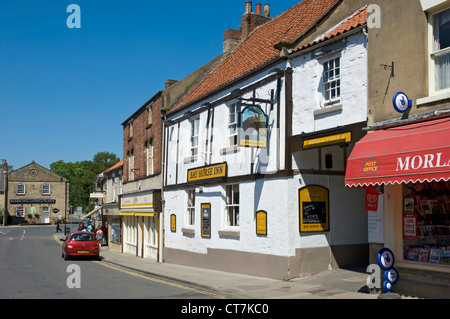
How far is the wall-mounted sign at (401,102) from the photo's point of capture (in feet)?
32.4

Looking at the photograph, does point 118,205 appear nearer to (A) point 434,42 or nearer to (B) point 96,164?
(A) point 434,42

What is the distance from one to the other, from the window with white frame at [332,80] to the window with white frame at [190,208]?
9.26 m

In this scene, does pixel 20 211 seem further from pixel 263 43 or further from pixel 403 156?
pixel 403 156

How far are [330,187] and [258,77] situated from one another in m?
4.61

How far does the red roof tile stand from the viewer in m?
16.9

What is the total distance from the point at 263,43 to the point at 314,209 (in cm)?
856

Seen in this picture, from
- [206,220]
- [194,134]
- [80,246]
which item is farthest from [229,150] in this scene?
[80,246]

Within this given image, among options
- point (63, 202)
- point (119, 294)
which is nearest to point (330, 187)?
point (119, 294)

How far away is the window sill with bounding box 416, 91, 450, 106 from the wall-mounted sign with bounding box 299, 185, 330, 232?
5.16 meters

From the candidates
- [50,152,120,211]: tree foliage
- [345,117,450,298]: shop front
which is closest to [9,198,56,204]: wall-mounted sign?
[50,152,120,211]: tree foliage

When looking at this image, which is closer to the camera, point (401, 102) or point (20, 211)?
point (401, 102)

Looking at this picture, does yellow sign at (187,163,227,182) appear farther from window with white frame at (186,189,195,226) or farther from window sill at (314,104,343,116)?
window sill at (314,104,343,116)

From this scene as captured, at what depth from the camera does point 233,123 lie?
17.5m

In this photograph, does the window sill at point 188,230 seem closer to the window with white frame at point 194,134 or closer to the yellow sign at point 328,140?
the window with white frame at point 194,134
